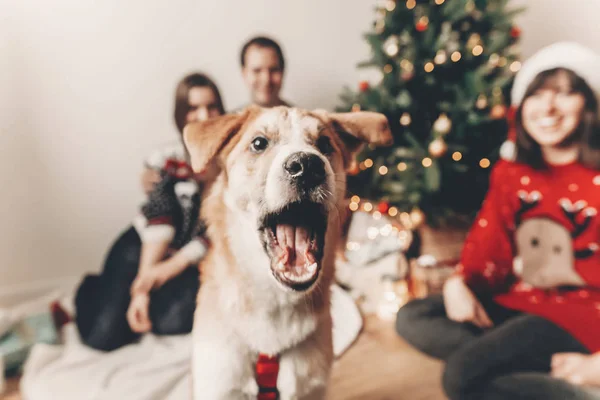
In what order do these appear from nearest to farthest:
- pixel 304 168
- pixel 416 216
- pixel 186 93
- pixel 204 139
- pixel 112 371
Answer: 1. pixel 304 168
2. pixel 204 139
3. pixel 112 371
4. pixel 186 93
5. pixel 416 216

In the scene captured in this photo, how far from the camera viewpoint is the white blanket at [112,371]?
1507 mm

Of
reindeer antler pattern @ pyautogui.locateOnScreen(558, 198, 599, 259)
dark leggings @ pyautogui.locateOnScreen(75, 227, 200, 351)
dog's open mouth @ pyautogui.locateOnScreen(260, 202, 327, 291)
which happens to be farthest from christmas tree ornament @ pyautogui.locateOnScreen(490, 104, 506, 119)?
dark leggings @ pyautogui.locateOnScreen(75, 227, 200, 351)

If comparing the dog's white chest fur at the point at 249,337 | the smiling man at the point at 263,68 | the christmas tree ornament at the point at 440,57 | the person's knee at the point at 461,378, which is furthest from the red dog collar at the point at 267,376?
the christmas tree ornament at the point at 440,57

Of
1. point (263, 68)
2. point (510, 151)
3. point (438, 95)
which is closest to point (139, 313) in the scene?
point (263, 68)

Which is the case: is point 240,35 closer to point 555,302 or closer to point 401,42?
point 401,42

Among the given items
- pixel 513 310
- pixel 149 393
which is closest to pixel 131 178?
pixel 149 393

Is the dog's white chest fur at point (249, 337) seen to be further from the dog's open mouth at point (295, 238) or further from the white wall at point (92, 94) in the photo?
the white wall at point (92, 94)

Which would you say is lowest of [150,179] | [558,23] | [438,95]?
[150,179]

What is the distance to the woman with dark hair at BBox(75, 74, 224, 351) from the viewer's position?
5.49 feet

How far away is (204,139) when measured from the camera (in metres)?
1.01

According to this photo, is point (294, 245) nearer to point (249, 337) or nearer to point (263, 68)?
point (249, 337)

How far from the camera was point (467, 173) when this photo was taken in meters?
2.23

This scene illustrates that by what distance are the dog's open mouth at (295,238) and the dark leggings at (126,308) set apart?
0.93m

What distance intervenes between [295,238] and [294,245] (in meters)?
0.02
